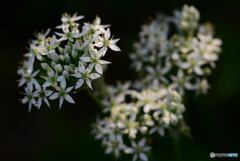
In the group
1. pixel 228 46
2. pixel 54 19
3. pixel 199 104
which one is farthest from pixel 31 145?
pixel 228 46

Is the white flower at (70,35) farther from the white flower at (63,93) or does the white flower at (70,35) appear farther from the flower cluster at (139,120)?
the flower cluster at (139,120)

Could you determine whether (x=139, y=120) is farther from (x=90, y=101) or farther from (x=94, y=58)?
(x=90, y=101)

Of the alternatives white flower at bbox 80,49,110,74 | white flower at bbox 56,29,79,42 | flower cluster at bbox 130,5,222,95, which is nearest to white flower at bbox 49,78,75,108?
white flower at bbox 80,49,110,74

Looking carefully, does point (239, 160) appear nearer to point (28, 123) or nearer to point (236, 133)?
point (236, 133)

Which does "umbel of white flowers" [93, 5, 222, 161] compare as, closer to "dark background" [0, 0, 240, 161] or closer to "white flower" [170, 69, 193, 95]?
"white flower" [170, 69, 193, 95]

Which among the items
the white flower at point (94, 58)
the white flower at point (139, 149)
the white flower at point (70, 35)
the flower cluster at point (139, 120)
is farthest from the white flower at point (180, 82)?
A: the white flower at point (70, 35)

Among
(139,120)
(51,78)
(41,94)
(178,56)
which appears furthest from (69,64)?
(178,56)
